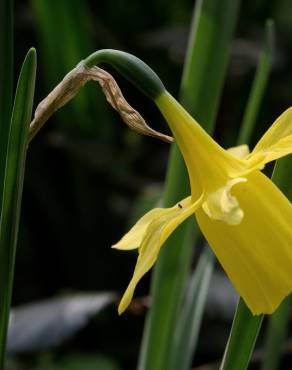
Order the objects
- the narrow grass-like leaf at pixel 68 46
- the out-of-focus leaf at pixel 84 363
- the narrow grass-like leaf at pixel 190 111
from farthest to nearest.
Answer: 1. the narrow grass-like leaf at pixel 68 46
2. the out-of-focus leaf at pixel 84 363
3. the narrow grass-like leaf at pixel 190 111

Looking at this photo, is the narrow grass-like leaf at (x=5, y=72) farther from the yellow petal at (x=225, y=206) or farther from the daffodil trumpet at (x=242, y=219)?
the yellow petal at (x=225, y=206)

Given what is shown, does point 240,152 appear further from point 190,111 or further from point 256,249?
point 190,111

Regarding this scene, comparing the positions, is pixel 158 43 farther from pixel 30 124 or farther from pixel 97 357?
pixel 30 124

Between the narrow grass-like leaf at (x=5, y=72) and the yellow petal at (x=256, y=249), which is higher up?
the narrow grass-like leaf at (x=5, y=72)

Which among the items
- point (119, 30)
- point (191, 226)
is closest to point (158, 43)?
point (119, 30)

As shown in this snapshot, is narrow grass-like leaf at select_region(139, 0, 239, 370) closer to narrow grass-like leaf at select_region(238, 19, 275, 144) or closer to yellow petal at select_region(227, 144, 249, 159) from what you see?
narrow grass-like leaf at select_region(238, 19, 275, 144)

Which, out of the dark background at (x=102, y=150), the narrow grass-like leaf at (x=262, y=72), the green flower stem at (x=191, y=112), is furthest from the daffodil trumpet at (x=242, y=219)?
the dark background at (x=102, y=150)

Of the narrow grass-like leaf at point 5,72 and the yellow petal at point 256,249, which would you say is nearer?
the yellow petal at point 256,249
